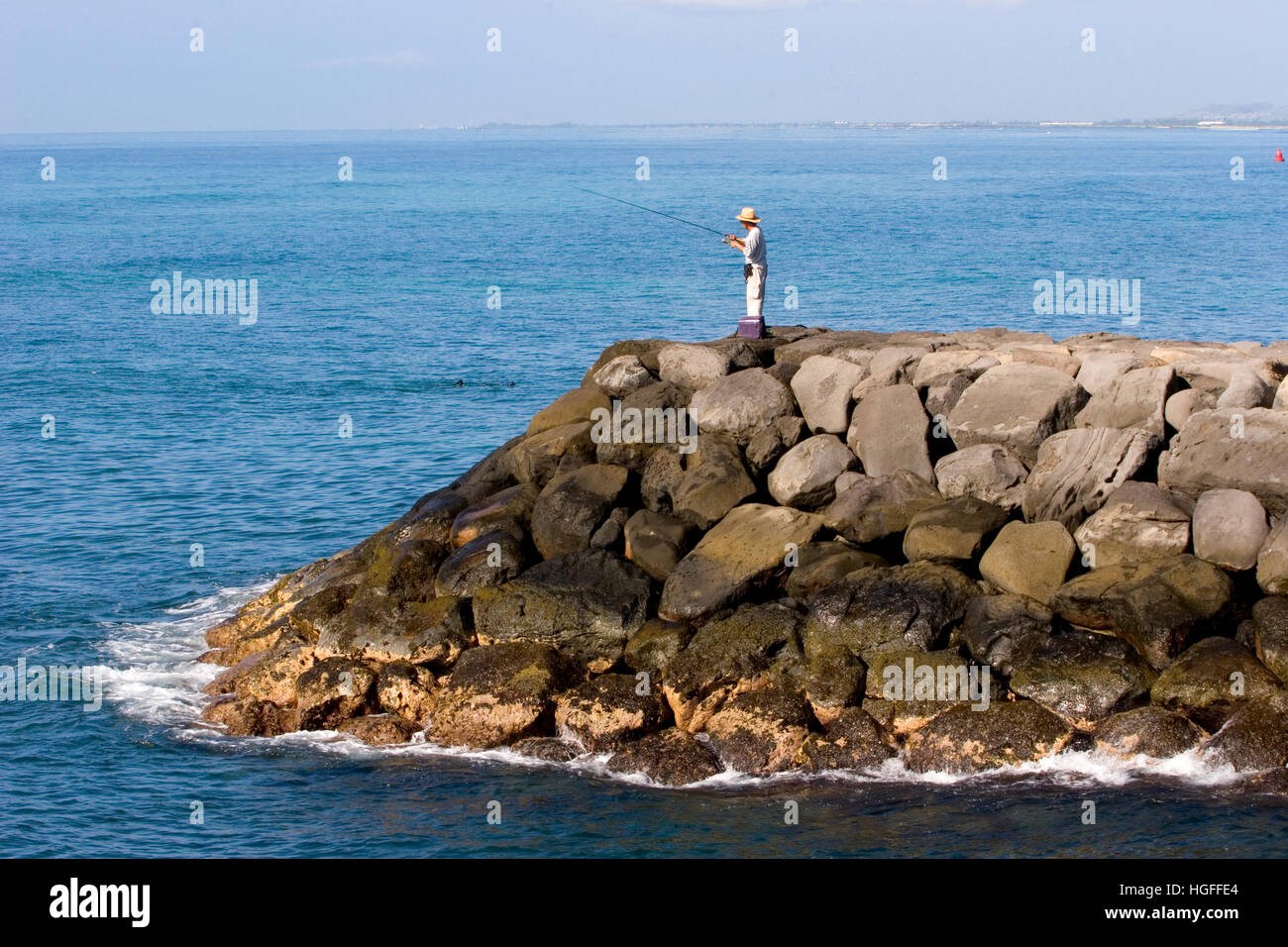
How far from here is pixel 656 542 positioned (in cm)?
1950

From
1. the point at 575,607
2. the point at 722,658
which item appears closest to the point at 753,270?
the point at 575,607

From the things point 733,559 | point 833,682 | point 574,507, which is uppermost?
point 574,507

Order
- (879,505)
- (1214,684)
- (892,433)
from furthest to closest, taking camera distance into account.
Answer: (892,433) < (879,505) < (1214,684)

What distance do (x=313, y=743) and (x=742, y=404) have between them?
8.08 metres

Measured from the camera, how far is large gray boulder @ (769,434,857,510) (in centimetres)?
2012

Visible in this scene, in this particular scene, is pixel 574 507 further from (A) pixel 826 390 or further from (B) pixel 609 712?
(A) pixel 826 390

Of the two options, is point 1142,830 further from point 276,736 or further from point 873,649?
point 276,736

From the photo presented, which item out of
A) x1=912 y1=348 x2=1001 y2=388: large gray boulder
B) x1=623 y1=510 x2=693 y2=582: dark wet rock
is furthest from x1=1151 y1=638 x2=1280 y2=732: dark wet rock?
x1=623 y1=510 x2=693 y2=582: dark wet rock

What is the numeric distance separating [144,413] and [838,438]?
23.7 m

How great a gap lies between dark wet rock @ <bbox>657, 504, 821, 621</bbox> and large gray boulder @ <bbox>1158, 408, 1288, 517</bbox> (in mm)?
4906

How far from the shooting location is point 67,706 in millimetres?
19531

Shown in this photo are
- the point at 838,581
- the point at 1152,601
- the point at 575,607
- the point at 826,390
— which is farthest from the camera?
the point at 826,390

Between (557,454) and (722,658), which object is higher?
(557,454)

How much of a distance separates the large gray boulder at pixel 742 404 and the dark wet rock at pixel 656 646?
3962 millimetres
